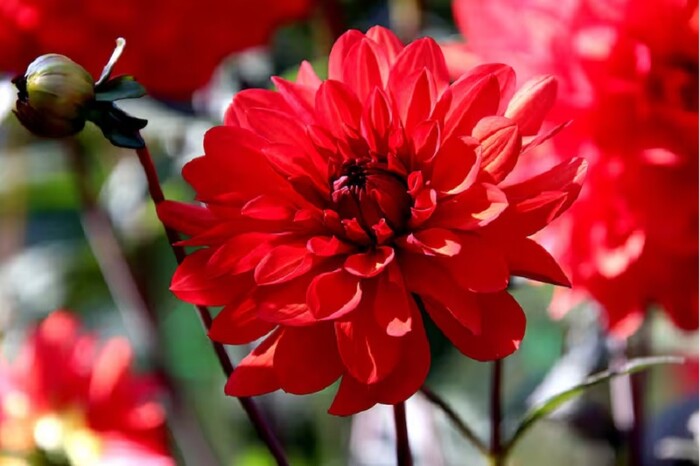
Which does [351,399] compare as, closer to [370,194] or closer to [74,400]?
[370,194]

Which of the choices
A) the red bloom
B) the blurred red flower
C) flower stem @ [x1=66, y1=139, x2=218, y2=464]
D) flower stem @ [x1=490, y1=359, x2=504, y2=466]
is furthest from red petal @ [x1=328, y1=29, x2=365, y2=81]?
flower stem @ [x1=66, y1=139, x2=218, y2=464]

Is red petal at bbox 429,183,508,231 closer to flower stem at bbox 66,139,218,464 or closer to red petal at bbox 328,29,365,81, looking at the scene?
red petal at bbox 328,29,365,81

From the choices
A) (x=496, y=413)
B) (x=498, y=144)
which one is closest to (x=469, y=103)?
(x=498, y=144)

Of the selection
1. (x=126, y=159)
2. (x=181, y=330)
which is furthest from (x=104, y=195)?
(x=181, y=330)

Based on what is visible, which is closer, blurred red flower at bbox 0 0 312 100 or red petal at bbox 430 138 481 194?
red petal at bbox 430 138 481 194

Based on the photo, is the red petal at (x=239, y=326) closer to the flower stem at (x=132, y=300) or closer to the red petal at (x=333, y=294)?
the red petal at (x=333, y=294)

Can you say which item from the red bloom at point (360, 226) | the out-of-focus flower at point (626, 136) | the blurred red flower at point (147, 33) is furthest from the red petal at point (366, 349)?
the blurred red flower at point (147, 33)
